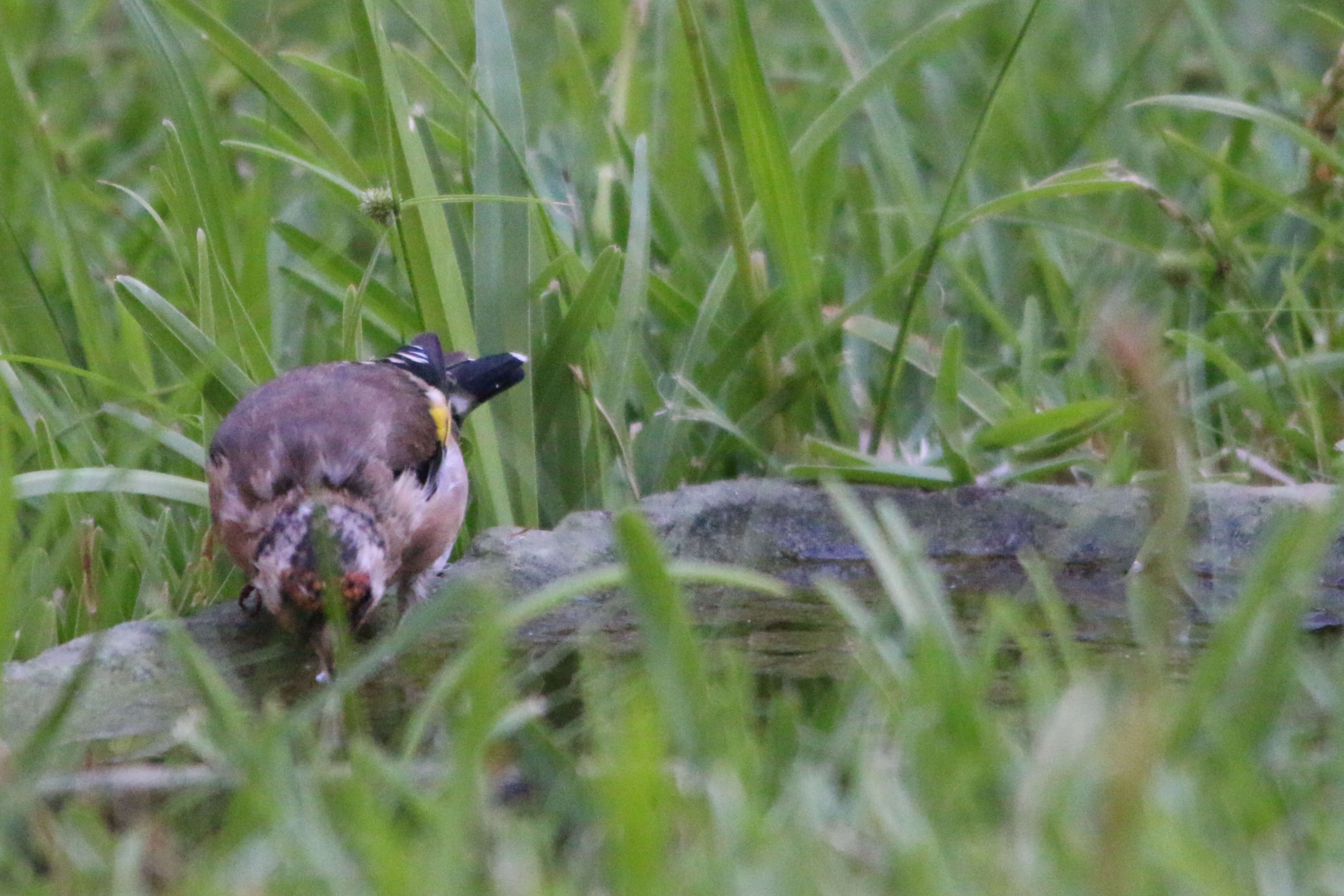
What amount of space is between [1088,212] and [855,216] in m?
0.89

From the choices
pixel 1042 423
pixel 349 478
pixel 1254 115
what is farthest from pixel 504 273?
pixel 1254 115

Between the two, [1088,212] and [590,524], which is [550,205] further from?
[1088,212]

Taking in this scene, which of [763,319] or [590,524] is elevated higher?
[763,319]

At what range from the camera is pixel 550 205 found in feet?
13.0

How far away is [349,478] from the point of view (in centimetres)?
357

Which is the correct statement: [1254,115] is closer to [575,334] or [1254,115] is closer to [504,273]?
[575,334]

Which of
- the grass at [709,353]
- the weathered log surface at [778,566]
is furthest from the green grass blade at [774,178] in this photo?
the weathered log surface at [778,566]

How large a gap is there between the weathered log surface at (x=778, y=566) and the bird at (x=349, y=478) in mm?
125

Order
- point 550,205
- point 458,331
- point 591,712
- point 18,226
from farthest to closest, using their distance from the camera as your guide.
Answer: point 18,226, point 550,205, point 458,331, point 591,712

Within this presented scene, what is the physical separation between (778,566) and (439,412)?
89 cm

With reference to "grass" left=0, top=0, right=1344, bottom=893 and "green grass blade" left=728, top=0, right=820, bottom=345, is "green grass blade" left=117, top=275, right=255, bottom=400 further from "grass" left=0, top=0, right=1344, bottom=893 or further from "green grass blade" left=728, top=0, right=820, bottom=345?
"green grass blade" left=728, top=0, right=820, bottom=345

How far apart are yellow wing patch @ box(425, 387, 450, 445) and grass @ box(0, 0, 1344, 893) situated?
9 centimetres

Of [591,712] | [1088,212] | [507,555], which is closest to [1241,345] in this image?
[1088,212]

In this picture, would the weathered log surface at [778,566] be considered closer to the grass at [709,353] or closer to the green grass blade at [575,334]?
the grass at [709,353]
